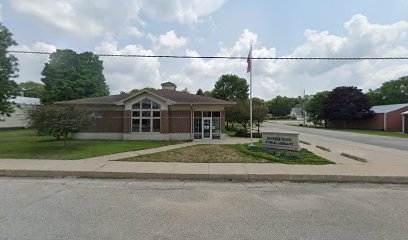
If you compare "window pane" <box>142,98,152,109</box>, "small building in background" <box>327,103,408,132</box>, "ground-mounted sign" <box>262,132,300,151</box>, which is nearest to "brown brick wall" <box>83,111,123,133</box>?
"window pane" <box>142,98,152,109</box>

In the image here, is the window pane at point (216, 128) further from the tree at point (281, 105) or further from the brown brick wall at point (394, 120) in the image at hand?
the tree at point (281, 105)

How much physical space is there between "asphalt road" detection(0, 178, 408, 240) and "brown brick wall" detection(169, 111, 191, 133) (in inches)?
501

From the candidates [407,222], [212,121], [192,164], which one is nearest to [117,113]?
[212,121]

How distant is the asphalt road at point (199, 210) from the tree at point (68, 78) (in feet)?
106

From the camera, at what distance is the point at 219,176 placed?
7.58m

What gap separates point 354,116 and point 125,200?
44.6 m

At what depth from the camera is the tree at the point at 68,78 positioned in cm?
3422

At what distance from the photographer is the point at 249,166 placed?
879cm

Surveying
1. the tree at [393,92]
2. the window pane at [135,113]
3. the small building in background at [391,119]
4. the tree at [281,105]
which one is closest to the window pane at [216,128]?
the window pane at [135,113]

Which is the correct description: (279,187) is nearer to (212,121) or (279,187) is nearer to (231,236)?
(231,236)

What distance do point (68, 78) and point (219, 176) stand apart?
123ft

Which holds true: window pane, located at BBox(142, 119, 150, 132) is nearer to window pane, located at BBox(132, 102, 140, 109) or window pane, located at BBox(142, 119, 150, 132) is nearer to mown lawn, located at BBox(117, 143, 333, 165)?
window pane, located at BBox(132, 102, 140, 109)

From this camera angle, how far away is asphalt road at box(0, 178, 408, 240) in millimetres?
3781

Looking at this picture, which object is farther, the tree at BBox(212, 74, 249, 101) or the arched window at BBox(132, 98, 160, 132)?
the tree at BBox(212, 74, 249, 101)
